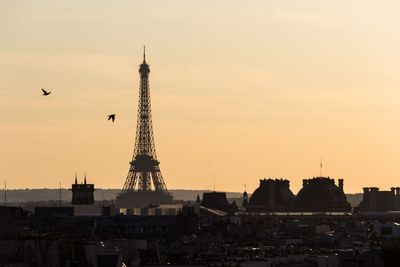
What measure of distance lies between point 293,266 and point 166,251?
11.0 m

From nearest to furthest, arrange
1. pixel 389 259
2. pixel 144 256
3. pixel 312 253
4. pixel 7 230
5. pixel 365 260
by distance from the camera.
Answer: pixel 7 230 < pixel 144 256 < pixel 389 259 < pixel 365 260 < pixel 312 253

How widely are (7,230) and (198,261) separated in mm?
30435

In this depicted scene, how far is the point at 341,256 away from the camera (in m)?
167

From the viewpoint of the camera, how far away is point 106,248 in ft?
410

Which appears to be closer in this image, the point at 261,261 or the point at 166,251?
the point at 261,261

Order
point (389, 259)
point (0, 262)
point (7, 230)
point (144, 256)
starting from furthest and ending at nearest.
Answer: point (389, 259) → point (144, 256) → point (7, 230) → point (0, 262)

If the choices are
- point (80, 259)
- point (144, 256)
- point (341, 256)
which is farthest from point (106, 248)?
point (341, 256)

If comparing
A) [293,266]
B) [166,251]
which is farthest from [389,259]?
[166,251]

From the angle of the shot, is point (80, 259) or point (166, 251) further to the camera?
point (166, 251)

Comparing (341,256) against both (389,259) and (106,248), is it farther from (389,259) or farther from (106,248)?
(106,248)

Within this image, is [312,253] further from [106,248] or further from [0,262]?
[0,262]

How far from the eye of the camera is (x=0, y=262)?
98.2 meters

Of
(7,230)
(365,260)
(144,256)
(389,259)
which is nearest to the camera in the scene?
(7,230)

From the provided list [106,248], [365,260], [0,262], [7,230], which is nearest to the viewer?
[0,262]
